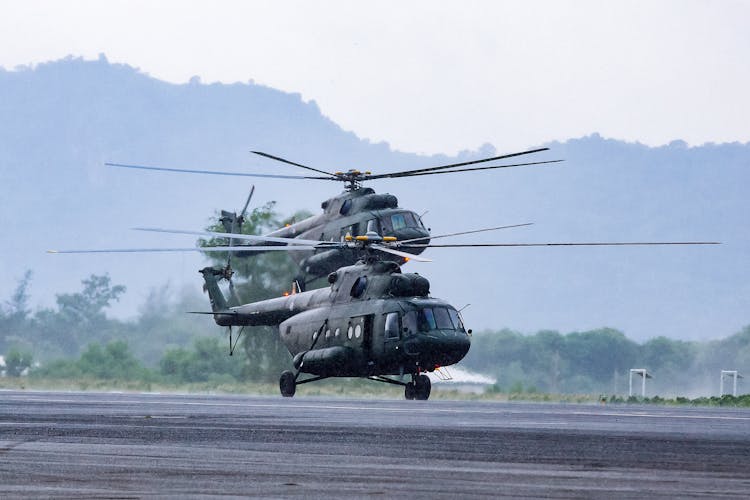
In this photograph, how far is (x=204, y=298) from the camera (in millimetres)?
114625

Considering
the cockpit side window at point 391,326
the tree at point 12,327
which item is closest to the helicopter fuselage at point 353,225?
the cockpit side window at point 391,326

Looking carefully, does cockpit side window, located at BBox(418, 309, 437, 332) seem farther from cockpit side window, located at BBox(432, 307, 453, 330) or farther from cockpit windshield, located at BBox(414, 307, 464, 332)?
cockpit side window, located at BBox(432, 307, 453, 330)

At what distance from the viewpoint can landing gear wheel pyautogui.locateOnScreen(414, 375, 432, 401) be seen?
40.7 meters

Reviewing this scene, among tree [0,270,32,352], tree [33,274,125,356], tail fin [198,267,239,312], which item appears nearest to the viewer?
tail fin [198,267,239,312]

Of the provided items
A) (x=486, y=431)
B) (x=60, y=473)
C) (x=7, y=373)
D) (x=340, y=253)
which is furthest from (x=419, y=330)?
(x=7, y=373)

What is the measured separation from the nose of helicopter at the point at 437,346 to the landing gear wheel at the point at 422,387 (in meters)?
1.89

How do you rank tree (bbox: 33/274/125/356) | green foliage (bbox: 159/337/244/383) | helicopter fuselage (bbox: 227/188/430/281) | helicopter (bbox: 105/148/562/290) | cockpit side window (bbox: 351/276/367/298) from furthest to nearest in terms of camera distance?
tree (bbox: 33/274/125/356) → green foliage (bbox: 159/337/244/383) → helicopter fuselage (bbox: 227/188/430/281) → helicopter (bbox: 105/148/562/290) → cockpit side window (bbox: 351/276/367/298)

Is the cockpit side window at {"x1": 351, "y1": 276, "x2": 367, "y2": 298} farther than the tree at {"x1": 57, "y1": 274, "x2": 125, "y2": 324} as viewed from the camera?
No

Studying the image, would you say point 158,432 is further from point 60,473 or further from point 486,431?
point 60,473

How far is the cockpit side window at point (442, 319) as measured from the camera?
127 feet

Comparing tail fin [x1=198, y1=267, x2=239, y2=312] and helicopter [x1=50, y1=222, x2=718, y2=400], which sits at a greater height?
tail fin [x1=198, y1=267, x2=239, y2=312]

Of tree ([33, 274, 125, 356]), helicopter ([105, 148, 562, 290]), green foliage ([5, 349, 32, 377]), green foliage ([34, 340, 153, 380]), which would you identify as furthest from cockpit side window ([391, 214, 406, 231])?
tree ([33, 274, 125, 356])

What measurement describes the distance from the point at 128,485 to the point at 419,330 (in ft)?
96.1

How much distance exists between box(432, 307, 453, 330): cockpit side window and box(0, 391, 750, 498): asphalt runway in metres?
19.8
